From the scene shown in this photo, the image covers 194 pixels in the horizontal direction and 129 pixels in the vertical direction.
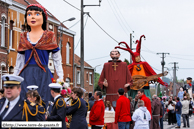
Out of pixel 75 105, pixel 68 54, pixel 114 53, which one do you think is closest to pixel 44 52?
pixel 75 105

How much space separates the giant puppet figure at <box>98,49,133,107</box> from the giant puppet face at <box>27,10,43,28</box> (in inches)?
167

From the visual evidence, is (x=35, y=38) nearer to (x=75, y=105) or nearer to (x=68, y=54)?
(x=75, y=105)

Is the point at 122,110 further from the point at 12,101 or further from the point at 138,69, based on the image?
the point at 12,101

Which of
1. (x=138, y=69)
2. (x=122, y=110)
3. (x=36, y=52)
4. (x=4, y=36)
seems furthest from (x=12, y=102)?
(x=4, y=36)

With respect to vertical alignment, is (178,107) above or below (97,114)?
below

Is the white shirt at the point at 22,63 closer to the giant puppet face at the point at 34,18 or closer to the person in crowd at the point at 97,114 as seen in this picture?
the giant puppet face at the point at 34,18

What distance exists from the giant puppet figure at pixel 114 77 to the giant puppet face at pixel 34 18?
4.25 meters

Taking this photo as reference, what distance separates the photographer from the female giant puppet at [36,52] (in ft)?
28.1

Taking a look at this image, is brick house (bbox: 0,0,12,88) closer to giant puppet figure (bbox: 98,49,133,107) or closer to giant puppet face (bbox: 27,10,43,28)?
giant puppet figure (bbox: 98,49,133,107)

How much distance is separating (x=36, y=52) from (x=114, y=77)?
4455mm

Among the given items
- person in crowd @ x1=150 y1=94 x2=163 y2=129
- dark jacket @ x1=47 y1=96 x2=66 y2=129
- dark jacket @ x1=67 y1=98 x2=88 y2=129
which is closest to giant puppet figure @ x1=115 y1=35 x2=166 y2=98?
person in crowd @ x1=150 y1=94 x2=163 y2=129

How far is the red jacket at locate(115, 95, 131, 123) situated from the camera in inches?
462

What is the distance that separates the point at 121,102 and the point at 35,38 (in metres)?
3.87

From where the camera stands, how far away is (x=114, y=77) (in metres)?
12.7
